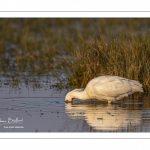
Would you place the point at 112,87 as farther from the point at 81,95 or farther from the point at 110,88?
the point at 81,95

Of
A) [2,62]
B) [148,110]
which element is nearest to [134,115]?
[148,110]

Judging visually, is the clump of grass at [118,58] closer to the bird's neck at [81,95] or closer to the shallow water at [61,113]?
the shallow water at [61,113]

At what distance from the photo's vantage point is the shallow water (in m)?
10.8

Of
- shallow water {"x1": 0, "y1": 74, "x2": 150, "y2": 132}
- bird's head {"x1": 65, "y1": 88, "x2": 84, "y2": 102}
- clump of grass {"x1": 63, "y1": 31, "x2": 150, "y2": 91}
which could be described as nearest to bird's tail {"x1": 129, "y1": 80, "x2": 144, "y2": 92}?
shallow water {"x1": 0, "y1": 74, "x2": 150, "y2": 132}

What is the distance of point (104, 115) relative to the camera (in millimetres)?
12016

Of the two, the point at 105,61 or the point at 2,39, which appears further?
the point at 2,39

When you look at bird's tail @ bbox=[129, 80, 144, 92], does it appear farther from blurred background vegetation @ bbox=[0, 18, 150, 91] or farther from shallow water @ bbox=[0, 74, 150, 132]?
blurred background vegetation @ bbox=[0, 18, 150, 91]

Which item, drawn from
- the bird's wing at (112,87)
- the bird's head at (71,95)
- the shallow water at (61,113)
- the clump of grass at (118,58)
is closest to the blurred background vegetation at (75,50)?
the clump of grass at (118,58)

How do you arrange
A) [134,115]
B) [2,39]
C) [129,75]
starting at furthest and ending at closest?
[2,39] < [129,75] < [134,115]

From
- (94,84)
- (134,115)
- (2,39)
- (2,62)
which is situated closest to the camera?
(134,115)
